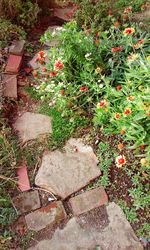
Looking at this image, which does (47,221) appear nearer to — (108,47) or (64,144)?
(64,144)

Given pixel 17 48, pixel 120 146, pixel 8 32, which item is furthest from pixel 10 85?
pixel 120 146

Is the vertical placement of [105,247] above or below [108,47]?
below

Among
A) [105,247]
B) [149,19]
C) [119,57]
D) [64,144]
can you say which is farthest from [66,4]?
[105,247]

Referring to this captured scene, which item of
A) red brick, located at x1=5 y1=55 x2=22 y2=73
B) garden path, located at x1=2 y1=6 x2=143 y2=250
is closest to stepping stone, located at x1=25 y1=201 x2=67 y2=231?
garden path, located at x1=2 y1=6 x2=143 y2=250

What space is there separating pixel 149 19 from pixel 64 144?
1549 millimetres

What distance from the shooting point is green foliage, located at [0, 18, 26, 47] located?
394 centimetres

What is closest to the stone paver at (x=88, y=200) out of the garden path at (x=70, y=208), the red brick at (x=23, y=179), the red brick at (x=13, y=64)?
the garden path at (x=70, y=208)

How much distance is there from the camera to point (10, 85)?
369 cm

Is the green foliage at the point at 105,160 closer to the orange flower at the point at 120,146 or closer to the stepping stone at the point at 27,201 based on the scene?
the orange flower at the point at 120,146

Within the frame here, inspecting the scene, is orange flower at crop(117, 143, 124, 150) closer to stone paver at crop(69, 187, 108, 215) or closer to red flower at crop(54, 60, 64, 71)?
stone paver at crop(69, 187, 108, 215)

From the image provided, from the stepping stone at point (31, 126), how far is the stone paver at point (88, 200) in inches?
25.7

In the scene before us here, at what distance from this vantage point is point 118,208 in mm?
2975

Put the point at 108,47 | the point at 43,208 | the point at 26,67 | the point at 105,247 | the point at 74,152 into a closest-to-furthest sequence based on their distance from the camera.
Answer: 1. the point at 105,247
2. the point at 43,208
3. the point at 74,152
4. the point at 108,47
5. the point at 26,67

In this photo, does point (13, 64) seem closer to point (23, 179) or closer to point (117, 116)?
point (23, 179)
